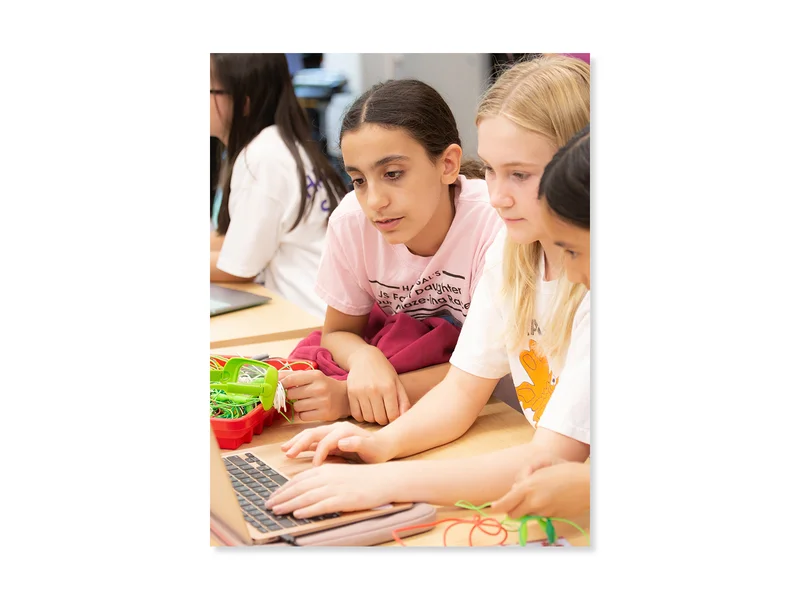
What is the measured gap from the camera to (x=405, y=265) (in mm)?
1548

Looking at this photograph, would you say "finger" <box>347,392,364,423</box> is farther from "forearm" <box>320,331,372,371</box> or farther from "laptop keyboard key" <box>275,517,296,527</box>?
"laptop keyboard key" <box>275,517,296,527</box>

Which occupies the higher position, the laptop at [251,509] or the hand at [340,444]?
the hand at [340,444]

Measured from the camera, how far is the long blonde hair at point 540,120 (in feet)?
4.49

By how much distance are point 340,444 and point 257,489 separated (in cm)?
13

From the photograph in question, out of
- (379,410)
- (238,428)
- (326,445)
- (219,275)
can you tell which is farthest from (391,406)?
(219,275)

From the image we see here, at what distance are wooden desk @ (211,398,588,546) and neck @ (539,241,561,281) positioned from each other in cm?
21

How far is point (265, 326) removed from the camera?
163cm

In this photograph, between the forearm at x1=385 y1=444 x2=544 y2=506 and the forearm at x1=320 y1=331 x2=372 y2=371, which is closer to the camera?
the forearm at x1=385 y1=444 x2=544 y2=506

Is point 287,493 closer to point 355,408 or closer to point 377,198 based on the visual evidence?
point 355,408

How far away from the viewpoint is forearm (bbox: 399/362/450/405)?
1507mm

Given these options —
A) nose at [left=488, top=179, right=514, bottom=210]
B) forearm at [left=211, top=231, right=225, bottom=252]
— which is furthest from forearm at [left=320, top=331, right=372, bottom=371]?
nose at [left=488, top=179, right=514, bottom=210]

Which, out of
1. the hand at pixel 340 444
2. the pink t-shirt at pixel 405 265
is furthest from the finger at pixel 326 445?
the pink t-shirt at pixel 405 265

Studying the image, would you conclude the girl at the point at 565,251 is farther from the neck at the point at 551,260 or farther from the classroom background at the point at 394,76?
the classroom background at the point at 394,76

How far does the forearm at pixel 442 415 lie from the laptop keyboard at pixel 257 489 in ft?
0.51
